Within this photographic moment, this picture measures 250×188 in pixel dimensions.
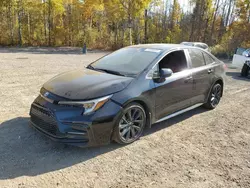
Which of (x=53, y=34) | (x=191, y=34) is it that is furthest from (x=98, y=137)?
(x=191, y=34)

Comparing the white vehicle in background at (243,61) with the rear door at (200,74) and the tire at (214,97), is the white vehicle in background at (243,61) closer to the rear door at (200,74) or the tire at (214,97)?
the tire at (214,97)

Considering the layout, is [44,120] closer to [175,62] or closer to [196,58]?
[175,62]

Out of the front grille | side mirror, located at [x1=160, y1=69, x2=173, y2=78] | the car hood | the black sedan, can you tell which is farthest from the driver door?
the front grille

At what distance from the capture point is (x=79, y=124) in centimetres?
296

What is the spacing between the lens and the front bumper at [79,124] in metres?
2.96

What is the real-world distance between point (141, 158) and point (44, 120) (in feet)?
5.05

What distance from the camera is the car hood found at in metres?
3.12

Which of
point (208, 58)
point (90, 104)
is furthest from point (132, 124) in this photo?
point (208, 58)

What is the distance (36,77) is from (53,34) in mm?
21132

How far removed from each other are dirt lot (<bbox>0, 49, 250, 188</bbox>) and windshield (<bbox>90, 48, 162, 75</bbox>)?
1.22m

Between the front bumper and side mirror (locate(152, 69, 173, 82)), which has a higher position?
side mirror (locate(152, 69, 173, 82))

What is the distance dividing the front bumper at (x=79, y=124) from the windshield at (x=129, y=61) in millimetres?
902

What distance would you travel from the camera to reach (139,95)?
3404 mm

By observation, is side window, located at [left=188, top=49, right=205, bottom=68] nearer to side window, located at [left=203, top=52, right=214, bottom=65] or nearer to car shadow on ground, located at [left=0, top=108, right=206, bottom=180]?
side window, located at [left=203, top=52, right=214, bottom=65]
